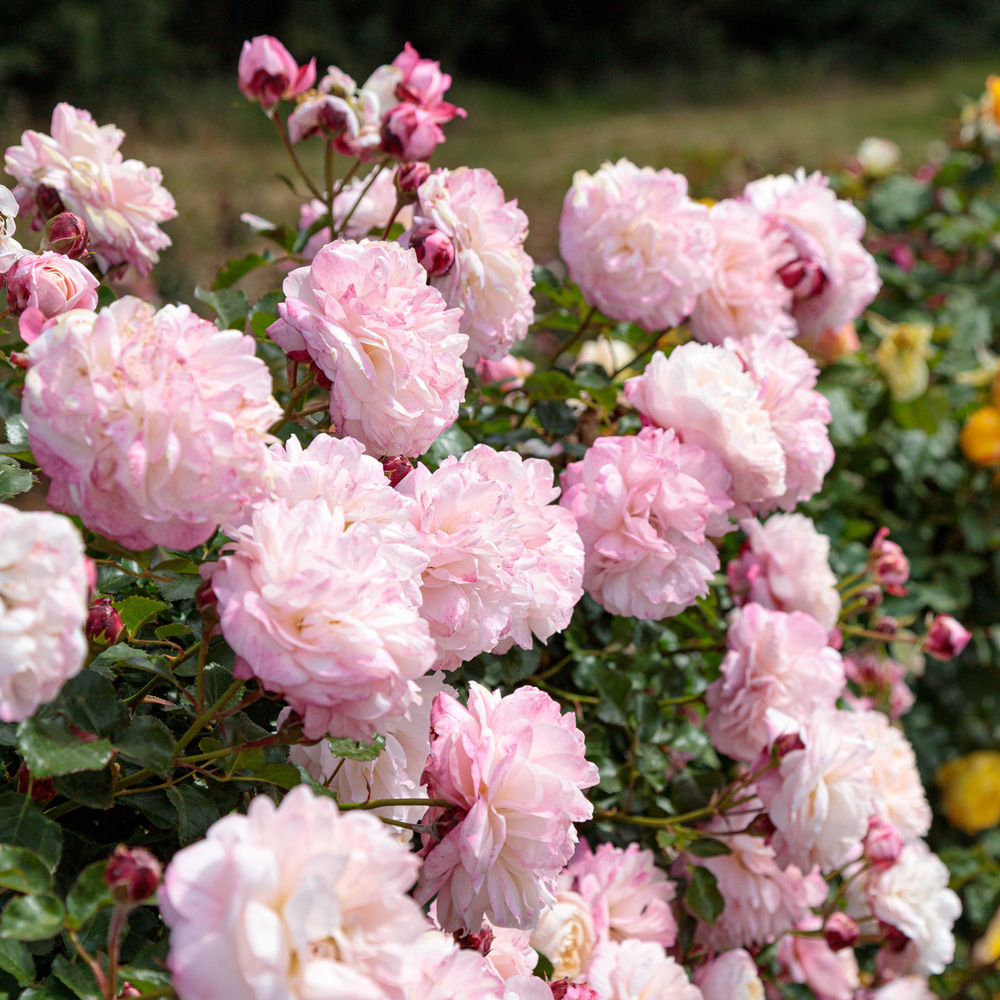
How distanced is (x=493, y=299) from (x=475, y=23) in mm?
9650

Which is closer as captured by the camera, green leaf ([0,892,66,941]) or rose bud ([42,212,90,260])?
green leaf ([0,892,66,941])

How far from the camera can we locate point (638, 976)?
0.76 metres

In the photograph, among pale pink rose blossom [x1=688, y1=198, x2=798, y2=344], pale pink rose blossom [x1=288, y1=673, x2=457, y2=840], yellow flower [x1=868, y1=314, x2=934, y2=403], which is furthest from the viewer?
yellow flower [x1=868, y1=314, x2=934, y2=403]

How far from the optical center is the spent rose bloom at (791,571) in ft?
3.25

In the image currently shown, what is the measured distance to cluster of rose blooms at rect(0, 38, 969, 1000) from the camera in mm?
405

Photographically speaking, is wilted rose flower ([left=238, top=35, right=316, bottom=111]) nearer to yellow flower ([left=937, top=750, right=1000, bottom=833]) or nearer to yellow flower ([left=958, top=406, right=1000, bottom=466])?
yellow flower ([left=958, top=406, right=1000, bottom=466])

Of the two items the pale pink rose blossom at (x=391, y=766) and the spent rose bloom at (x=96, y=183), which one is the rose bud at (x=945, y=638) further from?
the spent rose bloom at (x=96, y=183)

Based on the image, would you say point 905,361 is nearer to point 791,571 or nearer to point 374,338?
point 791,571

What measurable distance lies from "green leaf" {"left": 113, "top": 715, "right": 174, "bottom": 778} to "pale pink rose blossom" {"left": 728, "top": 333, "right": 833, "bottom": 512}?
0.52 metres

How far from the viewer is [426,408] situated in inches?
24.7

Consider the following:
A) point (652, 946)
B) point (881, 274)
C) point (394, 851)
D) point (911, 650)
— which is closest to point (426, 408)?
point (394, 851)

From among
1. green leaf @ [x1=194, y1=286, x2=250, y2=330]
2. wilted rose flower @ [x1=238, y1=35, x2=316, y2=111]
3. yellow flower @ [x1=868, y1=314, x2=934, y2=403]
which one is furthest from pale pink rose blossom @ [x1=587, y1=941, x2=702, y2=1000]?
yellow flower @ [x1=868, y1=314, x2=934, y2=403]

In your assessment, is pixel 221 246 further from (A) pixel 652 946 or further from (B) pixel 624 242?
(A) pixel 652 946

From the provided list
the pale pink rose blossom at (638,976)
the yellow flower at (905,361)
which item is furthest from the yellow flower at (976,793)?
the pale pink rose blossom at (638,976)
